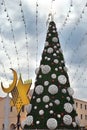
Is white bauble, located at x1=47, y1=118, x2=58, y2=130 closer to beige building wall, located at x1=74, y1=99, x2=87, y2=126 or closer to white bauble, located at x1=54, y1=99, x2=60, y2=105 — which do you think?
white bauble, located at x1=54, y1=99, x2=60, y2=105

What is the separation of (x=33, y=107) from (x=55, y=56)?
8.97 feet

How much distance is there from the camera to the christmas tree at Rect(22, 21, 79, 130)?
44.4ft

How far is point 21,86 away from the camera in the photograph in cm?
2961

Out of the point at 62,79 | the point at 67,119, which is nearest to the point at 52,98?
the point at 62,79

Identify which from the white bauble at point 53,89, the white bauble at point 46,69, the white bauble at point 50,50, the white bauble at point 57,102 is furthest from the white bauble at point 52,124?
the white bauble at point 50,50

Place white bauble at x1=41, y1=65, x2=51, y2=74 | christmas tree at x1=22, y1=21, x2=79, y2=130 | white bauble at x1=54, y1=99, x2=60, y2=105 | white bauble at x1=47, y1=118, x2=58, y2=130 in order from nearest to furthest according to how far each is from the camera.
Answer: white bauble at x1=47, y1=118, x2=58, y2=130 < christmas tree at x1=22, y1=21, x2=79, y2=130 < white bauble at x1=54, y1=99, x2=60, y2=105 < white bauble at x1=41, y1=65, x2=51, y2=74

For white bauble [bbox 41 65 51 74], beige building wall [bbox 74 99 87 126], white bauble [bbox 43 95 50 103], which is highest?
white bauble [bbox 41 65 51 74]

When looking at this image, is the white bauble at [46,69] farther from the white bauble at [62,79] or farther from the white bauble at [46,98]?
the white bauble at [46,98]

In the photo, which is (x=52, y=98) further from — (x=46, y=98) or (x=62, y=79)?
(x=62, y=79)

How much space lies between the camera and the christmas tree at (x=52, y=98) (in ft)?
44.4

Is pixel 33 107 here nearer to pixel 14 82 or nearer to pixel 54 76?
pixel 54 76

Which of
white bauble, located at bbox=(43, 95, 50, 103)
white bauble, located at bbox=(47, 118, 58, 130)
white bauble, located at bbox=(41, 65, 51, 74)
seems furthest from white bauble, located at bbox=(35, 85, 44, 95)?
white bauble, located at bbox=(47, 118, 58, 130)

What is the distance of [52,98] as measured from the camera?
548 inches

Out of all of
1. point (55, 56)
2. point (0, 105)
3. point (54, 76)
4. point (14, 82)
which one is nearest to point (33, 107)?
point (54, 76)
